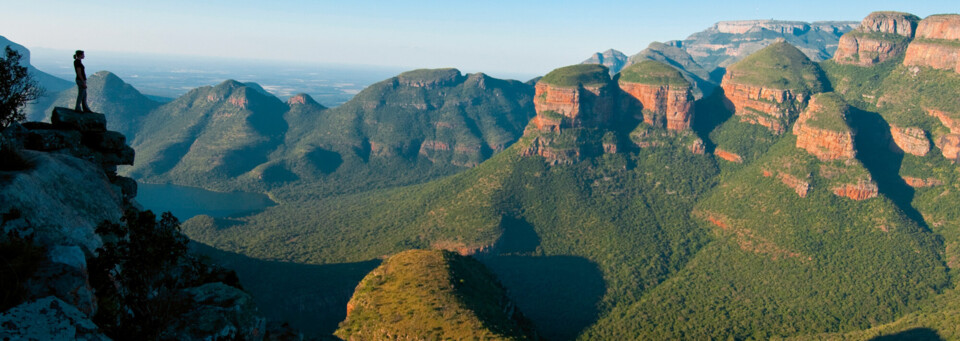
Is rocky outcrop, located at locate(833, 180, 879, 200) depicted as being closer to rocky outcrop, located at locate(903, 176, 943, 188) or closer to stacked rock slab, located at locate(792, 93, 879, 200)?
stacked rock slab, located at locate(792, 93, 879, 200)

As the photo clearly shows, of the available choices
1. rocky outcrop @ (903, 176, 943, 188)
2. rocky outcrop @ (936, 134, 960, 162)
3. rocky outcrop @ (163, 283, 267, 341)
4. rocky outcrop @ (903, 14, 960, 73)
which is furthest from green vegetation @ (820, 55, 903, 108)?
rocky outcrop @ (163, 283, 267, 341)

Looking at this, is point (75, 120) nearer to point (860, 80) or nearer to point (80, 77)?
point (80, 77)

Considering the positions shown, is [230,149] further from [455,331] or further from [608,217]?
[455,331]

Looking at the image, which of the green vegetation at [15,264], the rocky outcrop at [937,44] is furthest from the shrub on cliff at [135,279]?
the rocky outcrop at [937,44]

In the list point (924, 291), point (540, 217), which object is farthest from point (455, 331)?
point (924, 291)

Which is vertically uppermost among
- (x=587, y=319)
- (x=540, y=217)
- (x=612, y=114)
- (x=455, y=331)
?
(x=612, y=114)

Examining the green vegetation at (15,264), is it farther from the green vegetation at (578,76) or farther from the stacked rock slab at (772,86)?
the stacked rock slab at (772,86)
